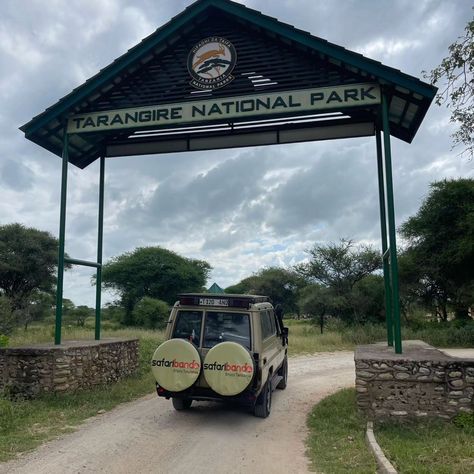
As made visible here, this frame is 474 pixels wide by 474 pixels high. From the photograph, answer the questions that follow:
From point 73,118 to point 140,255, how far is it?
38.1m

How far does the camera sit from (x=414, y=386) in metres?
7.79

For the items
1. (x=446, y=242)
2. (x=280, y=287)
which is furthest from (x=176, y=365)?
(x=280, y=287)

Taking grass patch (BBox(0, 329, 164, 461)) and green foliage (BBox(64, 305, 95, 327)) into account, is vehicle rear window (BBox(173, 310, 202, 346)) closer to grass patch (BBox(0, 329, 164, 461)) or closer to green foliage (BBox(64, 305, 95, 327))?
grass patch (BBox(0, 329, 164, 461))

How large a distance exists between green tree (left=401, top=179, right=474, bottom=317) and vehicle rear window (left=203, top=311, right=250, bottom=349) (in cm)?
2103

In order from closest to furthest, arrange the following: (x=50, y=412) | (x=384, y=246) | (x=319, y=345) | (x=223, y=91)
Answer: (x=50, y=412), (x=223, y=91), (x=384, y=246), (x=319, y=345)

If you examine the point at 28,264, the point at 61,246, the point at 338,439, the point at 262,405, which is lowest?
the point at 338,439

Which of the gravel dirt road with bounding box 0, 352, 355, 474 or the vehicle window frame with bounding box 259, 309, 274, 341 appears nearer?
the gravel dirt road with bounding box 0, 352, 355, 474

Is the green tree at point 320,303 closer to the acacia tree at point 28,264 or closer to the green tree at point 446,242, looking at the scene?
the green tree at point 446,242

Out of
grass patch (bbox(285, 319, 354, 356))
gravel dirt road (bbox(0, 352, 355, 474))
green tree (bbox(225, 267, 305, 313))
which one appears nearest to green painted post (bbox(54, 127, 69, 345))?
gravel dirt road (bbox(0, 352, 355, 474))

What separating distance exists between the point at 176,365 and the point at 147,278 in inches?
1570

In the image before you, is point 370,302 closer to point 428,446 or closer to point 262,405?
point 262,405

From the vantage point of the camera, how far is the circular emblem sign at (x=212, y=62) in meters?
10.9

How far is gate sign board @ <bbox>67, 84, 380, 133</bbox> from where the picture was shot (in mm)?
10180

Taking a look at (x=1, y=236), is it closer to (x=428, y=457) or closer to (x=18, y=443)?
(x=18, y=443)
